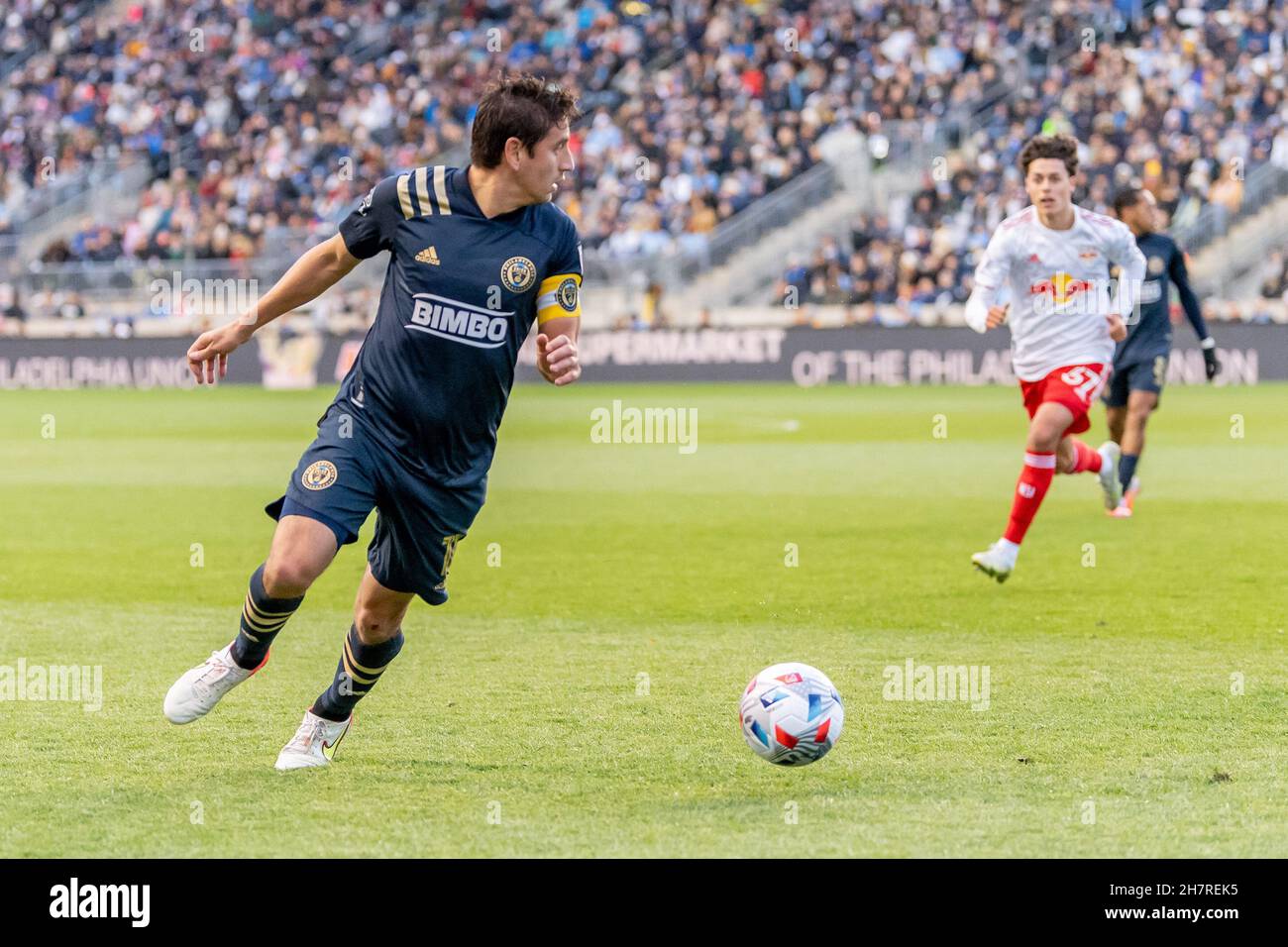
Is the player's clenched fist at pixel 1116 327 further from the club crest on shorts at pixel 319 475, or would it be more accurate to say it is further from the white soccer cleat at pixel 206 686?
the white soccer cleat at pixel 206 686

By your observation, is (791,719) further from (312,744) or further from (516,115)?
(516,115)

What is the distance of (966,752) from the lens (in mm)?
6152

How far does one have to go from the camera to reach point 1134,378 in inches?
559

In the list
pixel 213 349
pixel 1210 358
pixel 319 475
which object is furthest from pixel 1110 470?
A: pixel 213 349

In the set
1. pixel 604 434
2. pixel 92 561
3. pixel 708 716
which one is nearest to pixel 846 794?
pixel 708 716

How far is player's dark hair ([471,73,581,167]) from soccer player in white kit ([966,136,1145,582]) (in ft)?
16.5

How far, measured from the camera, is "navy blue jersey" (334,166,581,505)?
593cm

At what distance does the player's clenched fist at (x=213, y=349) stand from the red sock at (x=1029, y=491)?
5.56 m

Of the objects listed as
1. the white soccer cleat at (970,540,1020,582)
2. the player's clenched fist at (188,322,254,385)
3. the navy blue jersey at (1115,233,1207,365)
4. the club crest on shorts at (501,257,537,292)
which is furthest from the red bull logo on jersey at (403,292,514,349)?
the navy blue jersey at (1115,233,1207,365)

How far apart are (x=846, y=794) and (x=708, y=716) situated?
4.48 ft

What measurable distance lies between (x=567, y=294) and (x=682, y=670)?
241cm

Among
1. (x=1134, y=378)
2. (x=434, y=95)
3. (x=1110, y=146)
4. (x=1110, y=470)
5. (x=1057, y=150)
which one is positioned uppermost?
(x=434, y=95)

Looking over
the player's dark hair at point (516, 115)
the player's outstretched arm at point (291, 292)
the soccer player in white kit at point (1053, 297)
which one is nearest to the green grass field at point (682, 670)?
the soccer player in white kit at point (1053, 297)
